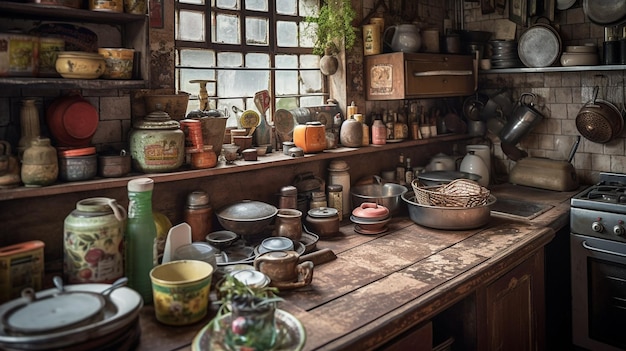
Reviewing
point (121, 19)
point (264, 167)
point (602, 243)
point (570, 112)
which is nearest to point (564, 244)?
point (602, 243)

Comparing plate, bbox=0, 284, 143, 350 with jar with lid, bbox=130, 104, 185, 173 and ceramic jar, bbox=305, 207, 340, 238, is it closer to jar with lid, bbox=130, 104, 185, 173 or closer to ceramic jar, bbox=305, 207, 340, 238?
jar with lid, bbox=130, 104, 185, 173

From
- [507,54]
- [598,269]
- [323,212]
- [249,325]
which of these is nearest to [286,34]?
[323,212]

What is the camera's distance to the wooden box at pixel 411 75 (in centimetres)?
308

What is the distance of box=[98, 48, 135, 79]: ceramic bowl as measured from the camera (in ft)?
6.35

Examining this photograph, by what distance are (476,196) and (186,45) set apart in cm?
169

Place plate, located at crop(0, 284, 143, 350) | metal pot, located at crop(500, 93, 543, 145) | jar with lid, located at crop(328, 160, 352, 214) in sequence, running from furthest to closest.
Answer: metal pot, located at crop(500, 93, 543, 145)
jar with lid, located at crop(328, 160, 352, 214)
plate, located at crop(0, 284, 143, 350)

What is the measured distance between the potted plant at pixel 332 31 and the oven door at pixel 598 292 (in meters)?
1.74

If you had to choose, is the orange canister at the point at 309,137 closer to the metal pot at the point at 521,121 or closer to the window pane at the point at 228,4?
the window pane at the point at 228,4

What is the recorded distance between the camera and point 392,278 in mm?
2006

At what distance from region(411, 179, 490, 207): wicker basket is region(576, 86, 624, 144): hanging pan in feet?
3.79

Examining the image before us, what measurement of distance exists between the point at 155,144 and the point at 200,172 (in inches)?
9.4

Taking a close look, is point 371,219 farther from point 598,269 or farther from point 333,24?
point 598,269

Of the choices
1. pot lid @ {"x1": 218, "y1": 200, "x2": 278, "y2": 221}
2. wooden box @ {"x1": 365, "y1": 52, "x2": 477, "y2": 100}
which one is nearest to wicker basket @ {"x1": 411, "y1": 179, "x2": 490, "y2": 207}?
wooden box @ {"x1": 365, "y1": 52, "x2": 477, "y2": 100}

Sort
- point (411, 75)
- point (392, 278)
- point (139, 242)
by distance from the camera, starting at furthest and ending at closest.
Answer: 1. point (411, 75)
2. point (392, 278)
3. point (139, 242)
